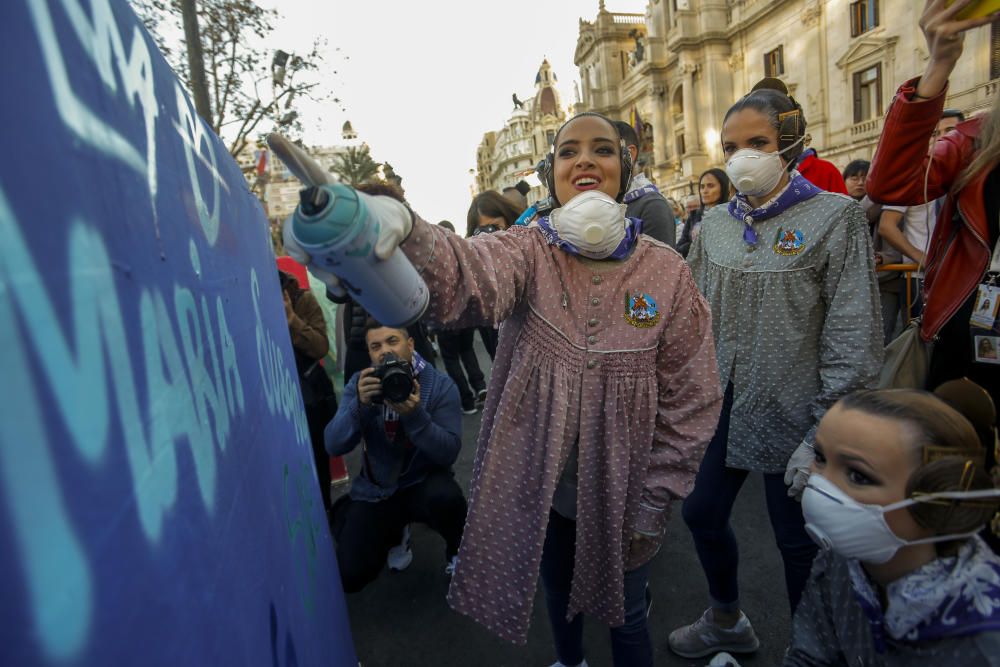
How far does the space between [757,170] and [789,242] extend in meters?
0.28

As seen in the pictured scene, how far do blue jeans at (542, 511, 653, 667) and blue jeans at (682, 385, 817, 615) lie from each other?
493mm

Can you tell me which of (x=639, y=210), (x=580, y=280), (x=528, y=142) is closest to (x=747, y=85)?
(x=639, y=210)

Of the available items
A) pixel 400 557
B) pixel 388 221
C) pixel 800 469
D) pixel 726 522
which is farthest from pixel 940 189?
pixel 400 557

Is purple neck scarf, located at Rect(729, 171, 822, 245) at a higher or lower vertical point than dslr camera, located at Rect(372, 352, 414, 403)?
higher

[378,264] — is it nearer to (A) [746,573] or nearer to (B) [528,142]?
(A) [746,573]

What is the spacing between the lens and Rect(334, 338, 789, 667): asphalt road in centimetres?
237

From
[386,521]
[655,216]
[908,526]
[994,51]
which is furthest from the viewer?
[994,51]

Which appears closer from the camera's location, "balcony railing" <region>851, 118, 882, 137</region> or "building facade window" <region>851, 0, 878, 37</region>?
"balcony railing" <region>851, 118, 882, 137</region>

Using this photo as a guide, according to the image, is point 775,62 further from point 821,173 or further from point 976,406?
point 976,406

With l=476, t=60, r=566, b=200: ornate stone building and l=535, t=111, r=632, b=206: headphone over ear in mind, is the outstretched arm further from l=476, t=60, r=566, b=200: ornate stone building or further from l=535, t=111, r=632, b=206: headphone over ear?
l=476, t=60, r=566, b=200: ornate stone building

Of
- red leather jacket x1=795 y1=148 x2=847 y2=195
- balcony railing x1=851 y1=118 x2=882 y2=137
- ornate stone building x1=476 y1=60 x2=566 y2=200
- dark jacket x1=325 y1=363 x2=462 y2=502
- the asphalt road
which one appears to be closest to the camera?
the asphalt road

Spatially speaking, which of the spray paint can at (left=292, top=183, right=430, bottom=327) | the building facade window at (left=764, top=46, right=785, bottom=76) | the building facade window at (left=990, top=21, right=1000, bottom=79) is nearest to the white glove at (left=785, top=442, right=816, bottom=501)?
the spray paint can at (left=292, top=183, right=430, bottom=327)

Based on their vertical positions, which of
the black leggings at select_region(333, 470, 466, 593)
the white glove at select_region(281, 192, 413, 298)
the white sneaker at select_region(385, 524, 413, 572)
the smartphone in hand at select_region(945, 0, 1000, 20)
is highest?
the smartphone in hand at select_region(945, 0, 1000, 20)

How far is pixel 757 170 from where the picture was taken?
6.44 feet
